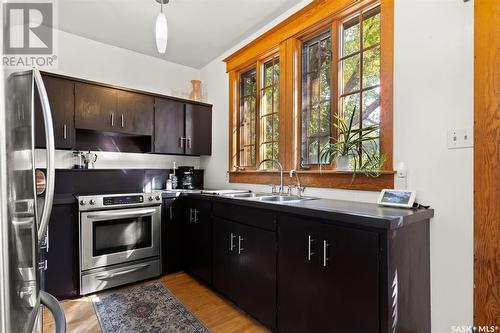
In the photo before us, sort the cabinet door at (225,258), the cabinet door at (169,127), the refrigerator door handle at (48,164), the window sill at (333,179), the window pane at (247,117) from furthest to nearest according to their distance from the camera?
1. the cabinet door at (169,127)
2. the window pane at (247,117)
3. the cabinet door at (225,258)
4. the window sill at (333,179)
5. the refrigerator door handle at (48,164)

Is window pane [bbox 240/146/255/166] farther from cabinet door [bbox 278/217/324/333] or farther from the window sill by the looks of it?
cabinet door [bbox 278/217/324/333]

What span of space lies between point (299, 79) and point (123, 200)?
2.13m

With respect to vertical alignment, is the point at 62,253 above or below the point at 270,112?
below

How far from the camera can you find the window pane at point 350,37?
2.05m

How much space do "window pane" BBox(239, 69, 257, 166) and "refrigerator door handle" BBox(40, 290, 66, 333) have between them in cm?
244

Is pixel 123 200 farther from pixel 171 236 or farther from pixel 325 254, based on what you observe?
pixel 325 254

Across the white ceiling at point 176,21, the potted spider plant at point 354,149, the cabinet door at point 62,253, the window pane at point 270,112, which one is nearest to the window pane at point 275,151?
the window pane at point 270,112

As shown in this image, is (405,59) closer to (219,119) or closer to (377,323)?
(377,323)

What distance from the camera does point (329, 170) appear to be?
2160 millimetres

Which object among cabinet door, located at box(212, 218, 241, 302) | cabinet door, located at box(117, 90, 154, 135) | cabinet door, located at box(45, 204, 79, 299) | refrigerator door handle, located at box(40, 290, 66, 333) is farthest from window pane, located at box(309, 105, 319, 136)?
cabinet door, located at box(45, 204, 79, 299)

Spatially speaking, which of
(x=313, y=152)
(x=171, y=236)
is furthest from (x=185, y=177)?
(x=313, y=152)

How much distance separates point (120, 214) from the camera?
8.23 feet

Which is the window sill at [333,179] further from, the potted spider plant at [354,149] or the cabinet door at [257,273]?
the cabinet door at [257,273]

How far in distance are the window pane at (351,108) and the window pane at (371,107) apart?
0.06 m
